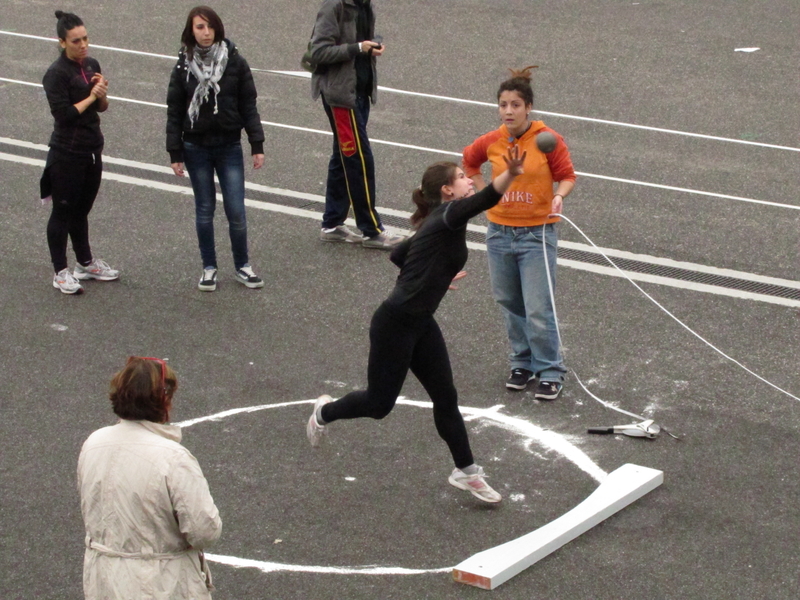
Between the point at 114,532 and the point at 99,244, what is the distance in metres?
6.33

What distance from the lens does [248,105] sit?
29.2 ft

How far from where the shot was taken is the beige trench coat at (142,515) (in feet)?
13.4

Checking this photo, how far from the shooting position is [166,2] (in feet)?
66.9

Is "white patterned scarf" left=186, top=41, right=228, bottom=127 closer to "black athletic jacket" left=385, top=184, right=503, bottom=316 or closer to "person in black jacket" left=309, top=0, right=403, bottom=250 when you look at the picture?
"person in black jacket" left=309, top=0, right=403, bottom=250

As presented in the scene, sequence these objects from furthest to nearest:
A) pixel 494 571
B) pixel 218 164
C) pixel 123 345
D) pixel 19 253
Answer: pixel 19 253, pixel 218 164, pixel 123 345, pixel 494 571

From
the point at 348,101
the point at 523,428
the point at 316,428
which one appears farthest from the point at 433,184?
the point at 348,101

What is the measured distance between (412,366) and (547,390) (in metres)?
1.51

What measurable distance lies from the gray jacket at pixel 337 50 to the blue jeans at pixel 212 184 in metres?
1.08

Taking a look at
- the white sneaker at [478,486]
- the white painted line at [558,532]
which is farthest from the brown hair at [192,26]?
the white painted line at [558,532]

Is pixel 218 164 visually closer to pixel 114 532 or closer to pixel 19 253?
pixel 19 253

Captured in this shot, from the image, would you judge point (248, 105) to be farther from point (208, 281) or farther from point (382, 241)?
point (382, 241)

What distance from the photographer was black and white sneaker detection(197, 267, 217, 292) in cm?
917

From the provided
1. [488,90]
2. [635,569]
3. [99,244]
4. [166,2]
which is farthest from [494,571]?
[166,2]

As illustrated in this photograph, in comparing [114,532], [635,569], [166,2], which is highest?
[166,2]
